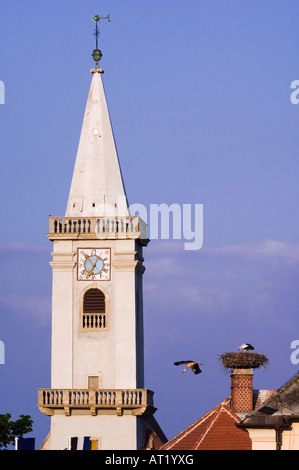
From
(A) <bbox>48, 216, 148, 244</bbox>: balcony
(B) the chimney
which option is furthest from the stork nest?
(A) <bbox>48, 216, 148, 244</bbox>: balcony

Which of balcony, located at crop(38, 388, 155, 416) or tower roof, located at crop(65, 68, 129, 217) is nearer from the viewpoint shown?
balcony, located at crop(38, 388, 155, 416)

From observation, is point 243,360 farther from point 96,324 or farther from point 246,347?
point 96,324

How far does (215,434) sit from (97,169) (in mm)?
24372

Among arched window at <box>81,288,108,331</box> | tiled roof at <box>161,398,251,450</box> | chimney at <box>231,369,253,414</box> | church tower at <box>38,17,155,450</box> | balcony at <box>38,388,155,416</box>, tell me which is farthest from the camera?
arched window at <box>81,288,108,331</box>

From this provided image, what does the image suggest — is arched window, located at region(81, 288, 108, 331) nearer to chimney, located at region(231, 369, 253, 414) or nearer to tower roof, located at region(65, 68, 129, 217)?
tower roof, located at region(65, 68, 129, 217)

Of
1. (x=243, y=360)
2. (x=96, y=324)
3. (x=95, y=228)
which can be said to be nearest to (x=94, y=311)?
(x=96, y=324)

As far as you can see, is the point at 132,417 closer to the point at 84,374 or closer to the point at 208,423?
the point at 84,374

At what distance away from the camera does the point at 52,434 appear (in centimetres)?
8388

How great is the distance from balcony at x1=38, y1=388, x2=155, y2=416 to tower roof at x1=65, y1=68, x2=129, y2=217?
902 centimetres

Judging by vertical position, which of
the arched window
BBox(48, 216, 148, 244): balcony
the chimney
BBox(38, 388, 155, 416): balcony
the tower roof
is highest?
the tower roof

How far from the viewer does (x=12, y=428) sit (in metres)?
87.9

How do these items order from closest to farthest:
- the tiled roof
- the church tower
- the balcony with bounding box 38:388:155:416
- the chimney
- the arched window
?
the tiled roof → the chimney → the balcony with bounding box 38:388:155:416 → the church tower → the arched window

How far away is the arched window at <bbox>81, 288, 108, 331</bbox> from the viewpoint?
85.5 m

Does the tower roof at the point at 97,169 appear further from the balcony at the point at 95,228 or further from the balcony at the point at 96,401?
the balcony at the point at 96,401
